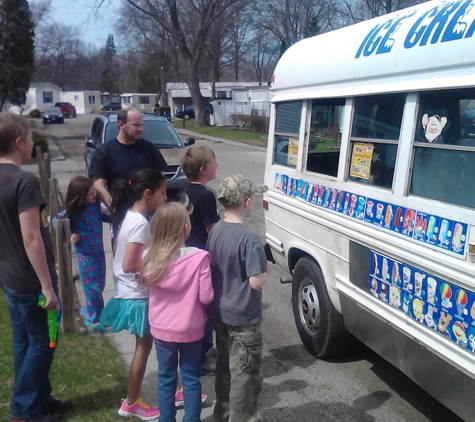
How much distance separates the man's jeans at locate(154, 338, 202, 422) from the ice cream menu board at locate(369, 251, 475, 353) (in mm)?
1265

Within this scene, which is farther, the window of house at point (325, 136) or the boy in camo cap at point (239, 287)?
the window of house at point (325, 136)

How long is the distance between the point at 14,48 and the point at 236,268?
31808mm

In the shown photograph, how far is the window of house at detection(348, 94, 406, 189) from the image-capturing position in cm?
336

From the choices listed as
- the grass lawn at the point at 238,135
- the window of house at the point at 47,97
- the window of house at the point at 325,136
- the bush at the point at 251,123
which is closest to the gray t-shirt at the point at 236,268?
the window of house at the point at 325,136

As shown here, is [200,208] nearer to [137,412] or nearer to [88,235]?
[137,412]

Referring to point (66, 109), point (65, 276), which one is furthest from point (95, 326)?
point (66, 109)

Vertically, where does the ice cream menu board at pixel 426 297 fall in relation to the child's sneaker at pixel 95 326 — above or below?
above

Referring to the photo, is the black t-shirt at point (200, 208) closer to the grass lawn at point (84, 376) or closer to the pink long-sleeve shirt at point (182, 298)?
the pink long-sleeve shirt at point (182, 298)

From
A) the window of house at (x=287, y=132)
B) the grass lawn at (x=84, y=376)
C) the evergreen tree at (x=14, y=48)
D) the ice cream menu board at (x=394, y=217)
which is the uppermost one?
the evergreen tree at (x=14, y=48)

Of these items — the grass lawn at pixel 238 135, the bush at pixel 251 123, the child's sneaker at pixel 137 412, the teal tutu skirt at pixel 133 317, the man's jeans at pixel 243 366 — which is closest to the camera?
the man's jeans at pixel 243 366

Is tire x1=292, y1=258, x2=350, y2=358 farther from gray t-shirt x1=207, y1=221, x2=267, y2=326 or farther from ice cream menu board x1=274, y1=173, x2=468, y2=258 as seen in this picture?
gray t-shirt x1=207, y1=221, x2=267, y2=326

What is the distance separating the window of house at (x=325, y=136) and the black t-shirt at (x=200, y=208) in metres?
1.07

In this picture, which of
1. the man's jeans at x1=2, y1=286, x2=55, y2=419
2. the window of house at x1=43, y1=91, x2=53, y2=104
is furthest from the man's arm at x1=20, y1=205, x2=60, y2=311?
the window of house at x1=43, y1=91, x2=53, y2=104

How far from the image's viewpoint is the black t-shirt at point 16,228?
9.70 ft
